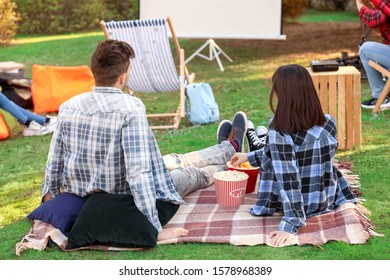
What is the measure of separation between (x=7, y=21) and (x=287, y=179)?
10.3 metres

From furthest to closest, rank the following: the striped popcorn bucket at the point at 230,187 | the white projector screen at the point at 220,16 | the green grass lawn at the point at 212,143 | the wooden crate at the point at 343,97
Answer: the white projector screen at the point at 220,16, the wooden crate at the point at 343,97, the striped popcorn bucket at the point at 230,187, the green grass lawn at the point at 212,143

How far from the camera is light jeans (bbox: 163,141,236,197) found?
4371mm

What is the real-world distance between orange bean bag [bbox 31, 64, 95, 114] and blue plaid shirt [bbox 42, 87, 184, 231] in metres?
3.67

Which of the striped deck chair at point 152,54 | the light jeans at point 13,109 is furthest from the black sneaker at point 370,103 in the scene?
the light jeans at point 13,109

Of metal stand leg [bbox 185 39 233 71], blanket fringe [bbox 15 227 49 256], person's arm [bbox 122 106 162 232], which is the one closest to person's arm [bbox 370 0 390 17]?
person's arm [bbox 122 106 162 232]

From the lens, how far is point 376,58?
6.40 meters

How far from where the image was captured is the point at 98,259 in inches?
140

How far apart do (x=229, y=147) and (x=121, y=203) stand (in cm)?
137

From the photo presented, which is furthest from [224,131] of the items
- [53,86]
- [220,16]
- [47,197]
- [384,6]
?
[220,16]

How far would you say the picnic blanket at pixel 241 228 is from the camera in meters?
3.70

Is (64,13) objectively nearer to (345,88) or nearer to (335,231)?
(345,88)

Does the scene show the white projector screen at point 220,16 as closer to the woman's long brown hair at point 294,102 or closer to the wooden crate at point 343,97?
the wooden crate at point 343,97

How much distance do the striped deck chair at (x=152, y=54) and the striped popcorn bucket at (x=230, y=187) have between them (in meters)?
2.29
